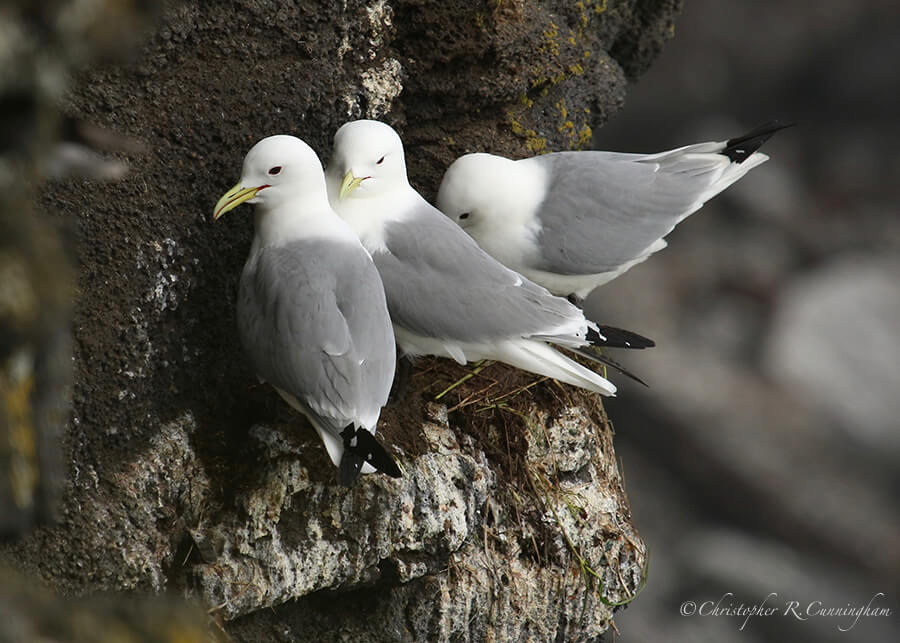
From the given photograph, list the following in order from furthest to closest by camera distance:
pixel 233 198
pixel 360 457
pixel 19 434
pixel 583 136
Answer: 1. pixel 583 136
2. pixel 233 198
3. pixel 360 457
4. pixel 19 434

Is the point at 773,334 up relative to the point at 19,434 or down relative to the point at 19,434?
down

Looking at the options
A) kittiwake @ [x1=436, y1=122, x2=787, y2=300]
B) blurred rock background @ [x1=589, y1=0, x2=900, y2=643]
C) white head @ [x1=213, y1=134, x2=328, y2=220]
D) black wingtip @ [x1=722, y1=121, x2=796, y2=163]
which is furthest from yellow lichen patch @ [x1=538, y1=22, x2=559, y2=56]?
blurred rock background @ [x1=589, y1=0, x2=900, y2=643]

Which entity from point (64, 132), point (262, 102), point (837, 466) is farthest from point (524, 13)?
point (837, 466)

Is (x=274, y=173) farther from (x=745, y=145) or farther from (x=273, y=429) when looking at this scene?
(x=745, y=145)

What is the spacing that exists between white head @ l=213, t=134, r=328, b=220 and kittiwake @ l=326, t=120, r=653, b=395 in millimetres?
121

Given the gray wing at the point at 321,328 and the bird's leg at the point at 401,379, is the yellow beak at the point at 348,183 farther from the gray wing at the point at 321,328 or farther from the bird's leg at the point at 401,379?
the bird's leg at the point at 401,379

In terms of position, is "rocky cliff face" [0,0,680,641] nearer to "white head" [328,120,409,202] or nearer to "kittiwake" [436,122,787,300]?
"white head" [328,120,409,202]

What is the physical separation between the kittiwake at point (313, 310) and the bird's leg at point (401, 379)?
10.2 inches

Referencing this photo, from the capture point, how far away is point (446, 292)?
2002mm

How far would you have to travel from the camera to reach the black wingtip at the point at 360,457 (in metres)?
1.71

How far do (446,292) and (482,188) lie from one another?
318 mm

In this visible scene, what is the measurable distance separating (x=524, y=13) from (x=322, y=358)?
3.45 feet

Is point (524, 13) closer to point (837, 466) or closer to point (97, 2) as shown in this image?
point (97, 2)

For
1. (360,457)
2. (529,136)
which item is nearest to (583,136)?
(529,136)
